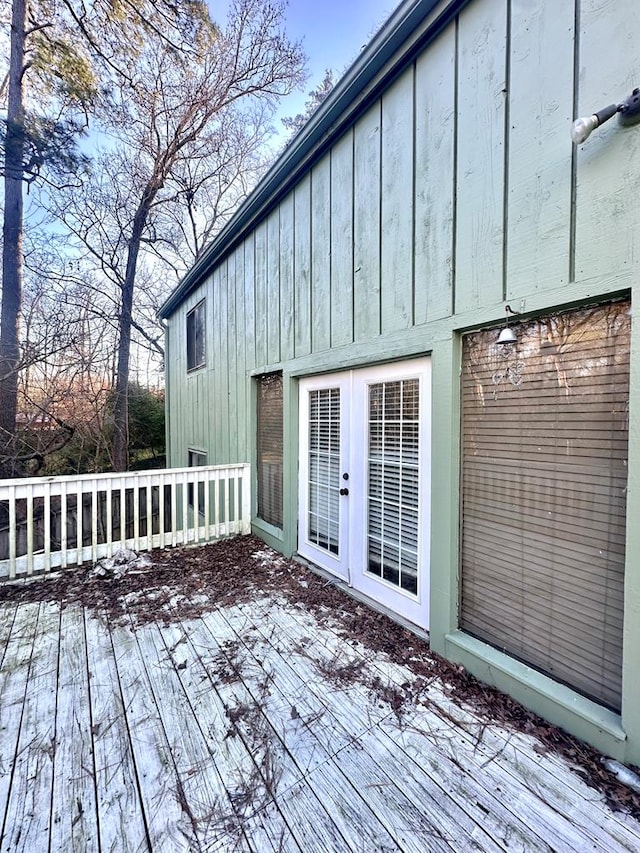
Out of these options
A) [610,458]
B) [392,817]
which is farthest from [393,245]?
[392,817]

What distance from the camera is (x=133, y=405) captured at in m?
10.9

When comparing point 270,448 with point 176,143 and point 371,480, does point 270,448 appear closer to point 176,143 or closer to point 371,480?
point 371,480

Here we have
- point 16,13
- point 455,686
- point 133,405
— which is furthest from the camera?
point 133,405

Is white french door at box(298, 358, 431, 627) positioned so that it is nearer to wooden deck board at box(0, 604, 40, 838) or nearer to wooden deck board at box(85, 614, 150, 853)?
wooden deck board at box(85, 614, 150, 853)

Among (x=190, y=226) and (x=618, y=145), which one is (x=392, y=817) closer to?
(x=618, y=145)

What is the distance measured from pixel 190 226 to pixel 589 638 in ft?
44.3

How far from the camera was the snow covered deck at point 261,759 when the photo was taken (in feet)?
4.06

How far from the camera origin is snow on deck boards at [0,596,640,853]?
1234 mm

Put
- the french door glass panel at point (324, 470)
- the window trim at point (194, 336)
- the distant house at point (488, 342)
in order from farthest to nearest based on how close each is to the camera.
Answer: the window trim at point (194, 336) → the french door glass panel at point (324, 470) → the distant house at point (488, 342)

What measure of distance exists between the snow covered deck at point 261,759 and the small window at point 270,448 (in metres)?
2.02

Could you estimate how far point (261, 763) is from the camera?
1501mm

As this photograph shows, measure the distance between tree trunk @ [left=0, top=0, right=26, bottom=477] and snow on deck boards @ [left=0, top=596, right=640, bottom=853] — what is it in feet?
20.1

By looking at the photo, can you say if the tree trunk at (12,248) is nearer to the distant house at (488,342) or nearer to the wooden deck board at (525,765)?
the distant house at (488,342)

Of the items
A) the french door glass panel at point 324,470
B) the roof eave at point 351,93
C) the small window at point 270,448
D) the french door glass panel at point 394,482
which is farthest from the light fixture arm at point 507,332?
the small window at point 270,448
